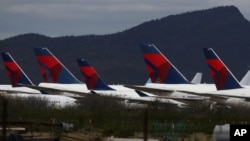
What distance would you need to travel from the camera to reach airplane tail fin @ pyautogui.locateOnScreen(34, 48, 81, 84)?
345ft

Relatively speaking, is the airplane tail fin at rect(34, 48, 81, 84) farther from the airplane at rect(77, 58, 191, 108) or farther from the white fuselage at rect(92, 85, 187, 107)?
the white fuselage at rect(92, 85, 187, 107)

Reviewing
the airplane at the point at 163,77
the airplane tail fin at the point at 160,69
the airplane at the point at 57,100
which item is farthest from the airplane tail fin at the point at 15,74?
the airplane at the point at 57,100

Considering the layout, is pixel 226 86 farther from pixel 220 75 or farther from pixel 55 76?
pixel 55 76

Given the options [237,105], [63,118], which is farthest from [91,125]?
[237,105]

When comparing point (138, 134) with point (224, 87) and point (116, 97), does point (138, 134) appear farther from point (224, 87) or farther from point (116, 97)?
point (116, 97)

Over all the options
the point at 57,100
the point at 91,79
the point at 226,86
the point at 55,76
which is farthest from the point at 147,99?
the point at 55,76

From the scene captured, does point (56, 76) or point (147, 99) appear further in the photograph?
point (56, 76)

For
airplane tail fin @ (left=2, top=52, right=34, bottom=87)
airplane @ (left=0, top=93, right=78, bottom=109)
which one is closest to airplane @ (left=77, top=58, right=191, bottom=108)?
airplane @ (left=0, top=93, right=78, bottom=109)

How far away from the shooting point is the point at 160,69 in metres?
93.4

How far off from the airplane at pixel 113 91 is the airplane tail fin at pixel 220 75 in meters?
4.16

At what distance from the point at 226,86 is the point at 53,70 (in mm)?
28416

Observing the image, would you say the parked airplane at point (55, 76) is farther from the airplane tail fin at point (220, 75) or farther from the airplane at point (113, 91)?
the airplane tail fin at point (220, 75)

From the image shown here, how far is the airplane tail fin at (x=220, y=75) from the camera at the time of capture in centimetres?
8244

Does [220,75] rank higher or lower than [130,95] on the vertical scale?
higher
